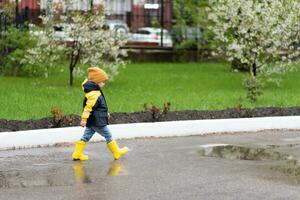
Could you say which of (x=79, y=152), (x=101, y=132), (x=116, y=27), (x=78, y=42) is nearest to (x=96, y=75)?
(x=101, y=132)

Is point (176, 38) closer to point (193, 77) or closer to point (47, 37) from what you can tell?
point (193, 77)

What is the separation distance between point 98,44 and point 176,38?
13.0 metres

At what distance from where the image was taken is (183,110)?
13578 mm

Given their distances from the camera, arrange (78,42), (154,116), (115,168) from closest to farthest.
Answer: (115,168), (154,116), (78,42)

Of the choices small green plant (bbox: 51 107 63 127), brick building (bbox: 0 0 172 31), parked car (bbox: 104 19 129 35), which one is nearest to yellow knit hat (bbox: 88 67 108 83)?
small green plant (bbox: 51 107 63 127)

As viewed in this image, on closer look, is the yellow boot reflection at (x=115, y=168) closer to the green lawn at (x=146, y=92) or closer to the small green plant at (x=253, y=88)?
the green lawn at (x=146, y=92)

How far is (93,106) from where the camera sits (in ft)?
31.9

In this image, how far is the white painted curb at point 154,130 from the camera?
10766mm

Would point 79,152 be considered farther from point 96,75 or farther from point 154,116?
point 154,116

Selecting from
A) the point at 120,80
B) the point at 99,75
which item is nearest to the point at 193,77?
the point at 120,80

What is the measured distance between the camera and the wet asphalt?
774 cm

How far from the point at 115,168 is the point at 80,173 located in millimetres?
556

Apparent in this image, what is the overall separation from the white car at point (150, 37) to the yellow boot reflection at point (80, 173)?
21.1 meters

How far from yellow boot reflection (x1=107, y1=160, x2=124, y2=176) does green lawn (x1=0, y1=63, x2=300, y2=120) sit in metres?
3.27
